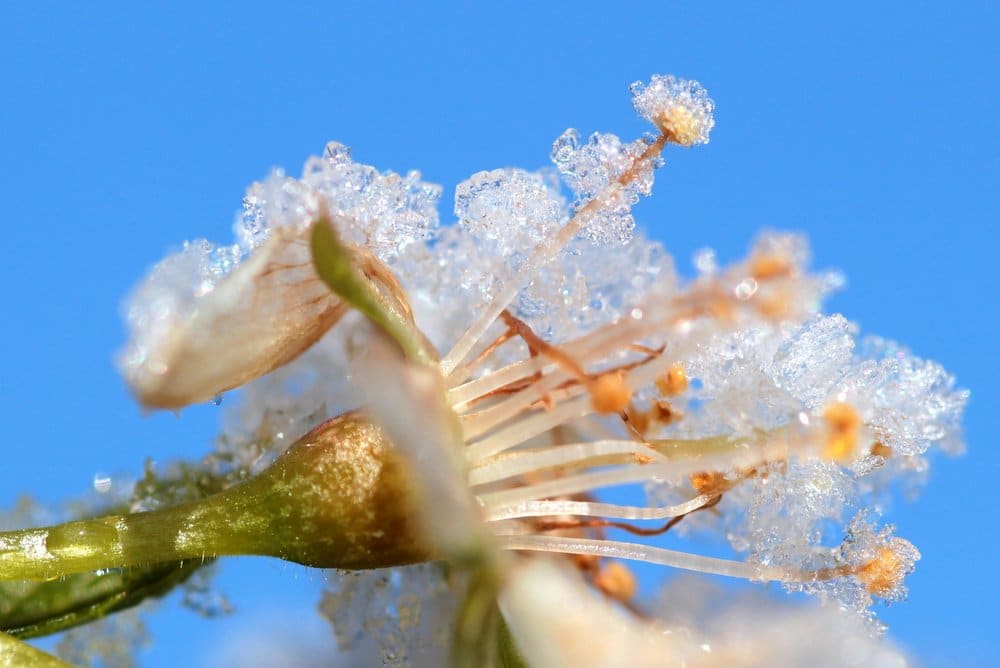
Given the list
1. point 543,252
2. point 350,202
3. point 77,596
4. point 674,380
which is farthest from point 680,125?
point 77,596

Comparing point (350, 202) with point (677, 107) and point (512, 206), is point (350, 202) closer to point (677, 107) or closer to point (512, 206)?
point (512, 206)

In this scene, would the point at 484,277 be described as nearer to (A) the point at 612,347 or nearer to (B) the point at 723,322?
(A) the point at 612,347

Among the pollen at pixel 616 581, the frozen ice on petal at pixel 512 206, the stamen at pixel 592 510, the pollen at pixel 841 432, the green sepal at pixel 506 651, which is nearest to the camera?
the green sepal at pixel 506 651

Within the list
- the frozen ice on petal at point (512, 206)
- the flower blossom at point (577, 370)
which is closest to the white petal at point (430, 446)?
the flower blossom at point (577, 370)

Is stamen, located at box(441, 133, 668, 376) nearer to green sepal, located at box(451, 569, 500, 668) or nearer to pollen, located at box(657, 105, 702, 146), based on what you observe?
pollen, located at box(657, 105, 702, 146)

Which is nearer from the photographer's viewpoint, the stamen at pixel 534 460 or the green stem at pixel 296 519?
the green stem at pixel 296 519

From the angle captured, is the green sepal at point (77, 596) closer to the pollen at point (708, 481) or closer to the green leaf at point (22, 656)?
the green leaf at point (22, 656)

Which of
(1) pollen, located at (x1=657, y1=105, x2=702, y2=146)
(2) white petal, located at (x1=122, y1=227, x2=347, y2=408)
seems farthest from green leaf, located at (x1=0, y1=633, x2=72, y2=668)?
(1) pollen, located at (x1=657, y1=105, x2=702, y2=146)
